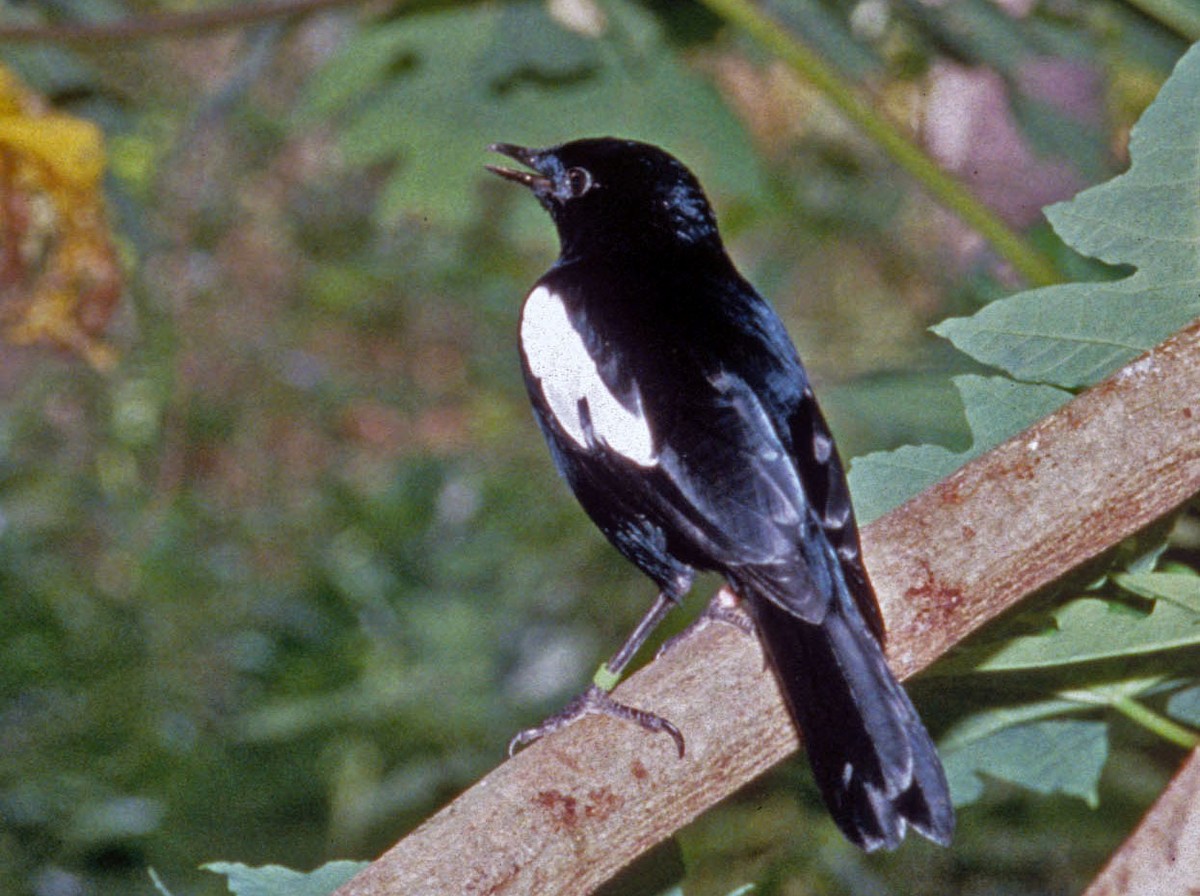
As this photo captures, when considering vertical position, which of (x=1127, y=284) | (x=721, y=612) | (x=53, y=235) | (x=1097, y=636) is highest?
(x=1127, y=284)

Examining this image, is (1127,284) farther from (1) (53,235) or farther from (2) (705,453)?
(1) (53,235)

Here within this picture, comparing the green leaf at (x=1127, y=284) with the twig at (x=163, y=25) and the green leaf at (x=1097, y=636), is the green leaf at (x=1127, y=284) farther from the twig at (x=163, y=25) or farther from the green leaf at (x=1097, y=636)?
the twig at (x=163, y=25)

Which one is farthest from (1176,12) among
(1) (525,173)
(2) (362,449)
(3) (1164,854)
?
(2) (362,449)

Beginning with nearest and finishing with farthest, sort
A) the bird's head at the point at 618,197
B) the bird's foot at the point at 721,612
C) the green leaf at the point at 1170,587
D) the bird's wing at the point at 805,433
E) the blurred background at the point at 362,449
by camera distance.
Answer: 1. the green leaf at the point at 1170,587
2. the bird's wing at the point at 805,433
3. the bird's foot at the point at 721,612
4. the bird's head at the point at 618,197
5. the blurred background at the point at 362,449

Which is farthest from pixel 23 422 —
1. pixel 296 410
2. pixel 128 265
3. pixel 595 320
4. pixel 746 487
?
pixel 746 487

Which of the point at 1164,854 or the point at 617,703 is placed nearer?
the point at 1164,854

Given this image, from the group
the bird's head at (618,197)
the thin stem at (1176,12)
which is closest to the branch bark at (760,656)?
the bird's head at (618,197)

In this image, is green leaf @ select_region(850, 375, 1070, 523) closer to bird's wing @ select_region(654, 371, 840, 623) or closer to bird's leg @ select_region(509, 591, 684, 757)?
bird's wing @ select_region(654, 371, 840, 623)

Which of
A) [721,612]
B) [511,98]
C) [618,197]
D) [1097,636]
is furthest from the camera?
[511,98]
